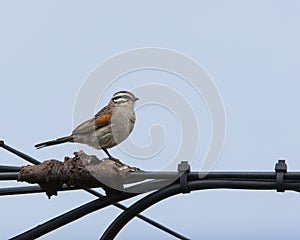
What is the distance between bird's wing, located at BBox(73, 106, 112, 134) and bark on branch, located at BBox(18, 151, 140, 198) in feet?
9.64

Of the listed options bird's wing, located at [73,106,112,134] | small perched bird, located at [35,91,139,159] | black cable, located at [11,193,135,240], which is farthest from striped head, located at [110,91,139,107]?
black cable, located at [11,193,135,240]

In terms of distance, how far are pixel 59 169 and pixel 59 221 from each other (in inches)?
15.8

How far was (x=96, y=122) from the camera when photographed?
738cm

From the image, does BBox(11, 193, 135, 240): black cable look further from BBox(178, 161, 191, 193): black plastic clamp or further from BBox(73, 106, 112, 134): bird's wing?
BBox(73, 106, 112, 134): bird's wing

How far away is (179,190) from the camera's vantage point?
3.51m

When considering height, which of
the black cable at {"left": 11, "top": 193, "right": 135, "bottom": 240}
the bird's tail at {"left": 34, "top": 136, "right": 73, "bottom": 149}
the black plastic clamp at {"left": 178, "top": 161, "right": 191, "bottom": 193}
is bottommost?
the black cable at {"left": 11, "top": 193, "right": 135, "bottom": 240}

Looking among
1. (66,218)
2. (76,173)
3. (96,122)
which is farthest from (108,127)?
(66,218)

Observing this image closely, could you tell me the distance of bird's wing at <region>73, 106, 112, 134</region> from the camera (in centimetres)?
703

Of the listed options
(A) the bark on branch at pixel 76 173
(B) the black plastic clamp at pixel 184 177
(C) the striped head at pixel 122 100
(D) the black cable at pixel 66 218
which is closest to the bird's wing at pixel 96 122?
(C) the striped head at pixel 122 100

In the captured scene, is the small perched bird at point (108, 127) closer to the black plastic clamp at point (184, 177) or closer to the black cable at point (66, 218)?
the black cable at point (66, 218)

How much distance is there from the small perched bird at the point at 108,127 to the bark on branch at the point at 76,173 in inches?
98.4

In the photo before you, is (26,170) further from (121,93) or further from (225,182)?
(121,93)

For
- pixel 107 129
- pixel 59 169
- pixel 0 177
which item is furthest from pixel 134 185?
pixel 107 129

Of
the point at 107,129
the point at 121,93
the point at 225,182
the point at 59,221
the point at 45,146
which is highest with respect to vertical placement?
the point at 121,93
